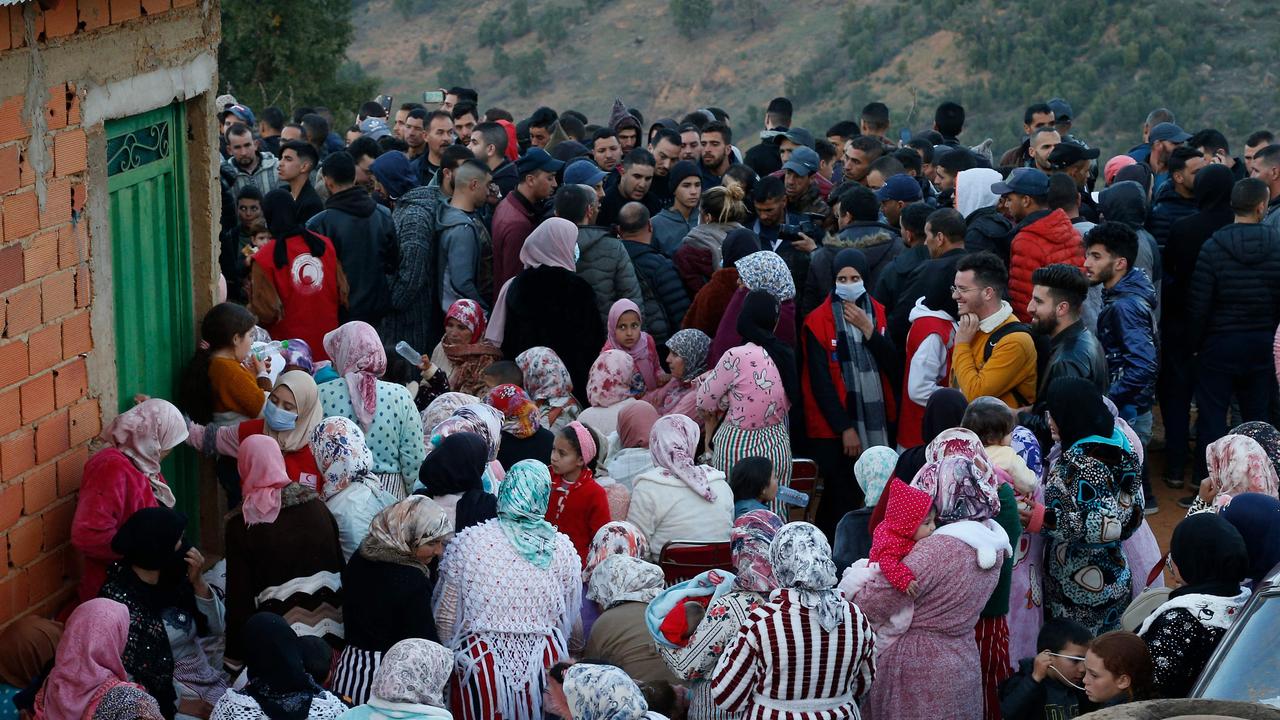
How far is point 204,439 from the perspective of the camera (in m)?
6.43

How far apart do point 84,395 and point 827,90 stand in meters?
28.1

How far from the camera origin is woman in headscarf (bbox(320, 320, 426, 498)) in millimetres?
6637

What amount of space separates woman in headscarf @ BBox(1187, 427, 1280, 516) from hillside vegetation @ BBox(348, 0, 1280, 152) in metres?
21.6

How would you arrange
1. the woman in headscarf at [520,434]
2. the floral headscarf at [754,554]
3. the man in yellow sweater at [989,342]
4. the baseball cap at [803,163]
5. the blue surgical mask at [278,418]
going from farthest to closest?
1. the baseball cap at [803,163]
2. the man in yellow sweater at [989,342]
3. the woman in headscarf at [520,434]
4. the blue surgical mask at [278,418]
5. the floral headscarf at [754,554]

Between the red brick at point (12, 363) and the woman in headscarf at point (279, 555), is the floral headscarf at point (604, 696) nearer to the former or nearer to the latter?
the woman in headscarf at point (279, 555)

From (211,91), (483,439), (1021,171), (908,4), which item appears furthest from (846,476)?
(908,4)

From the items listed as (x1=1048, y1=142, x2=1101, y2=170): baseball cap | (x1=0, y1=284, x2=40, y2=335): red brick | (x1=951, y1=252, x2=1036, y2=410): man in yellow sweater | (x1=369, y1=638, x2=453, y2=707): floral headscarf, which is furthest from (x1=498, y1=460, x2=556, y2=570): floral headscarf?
(x1=1048, y1=142, x2=1101, y2=170): baseball cap

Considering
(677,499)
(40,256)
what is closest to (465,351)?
(677,499)

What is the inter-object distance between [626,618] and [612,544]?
16.9 inches

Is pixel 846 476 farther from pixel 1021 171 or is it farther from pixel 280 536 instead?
pixel 280 536

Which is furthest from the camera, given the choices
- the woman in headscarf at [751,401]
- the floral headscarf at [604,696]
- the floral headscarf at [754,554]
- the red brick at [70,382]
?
the woman in headscarf at [751,401]

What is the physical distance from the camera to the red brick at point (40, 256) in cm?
503

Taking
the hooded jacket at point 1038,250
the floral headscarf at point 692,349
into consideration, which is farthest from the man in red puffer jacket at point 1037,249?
the floral headscarf at point 692,349

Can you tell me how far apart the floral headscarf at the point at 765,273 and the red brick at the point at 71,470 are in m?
3.82
